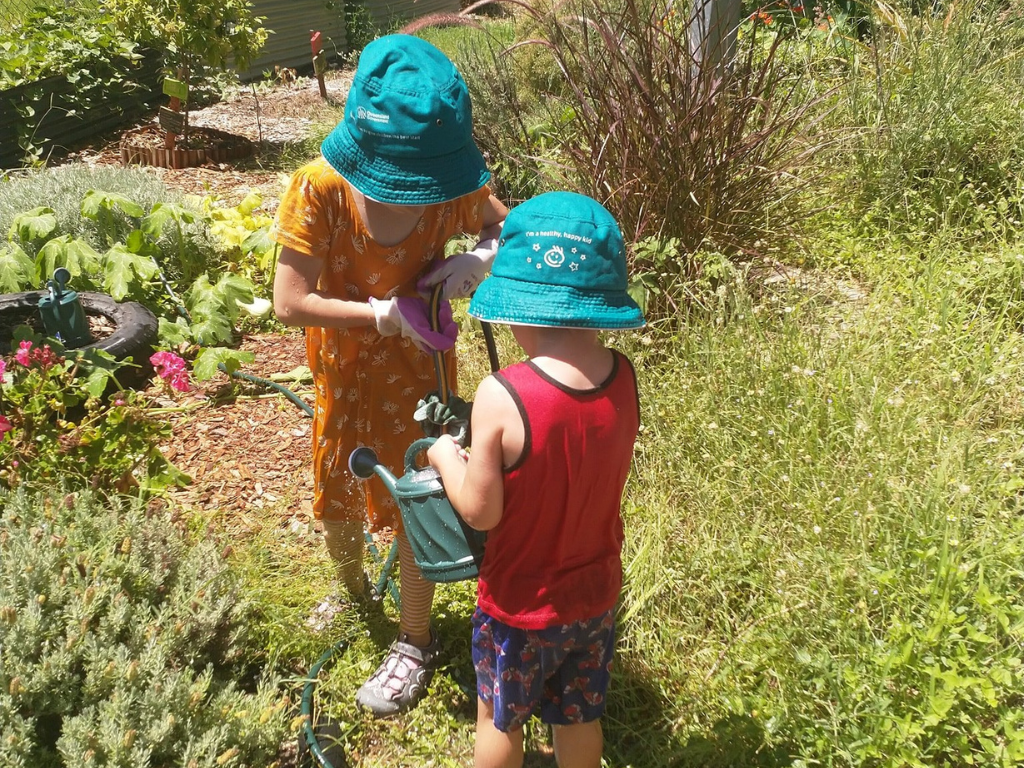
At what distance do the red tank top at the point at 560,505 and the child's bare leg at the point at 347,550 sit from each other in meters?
0.76

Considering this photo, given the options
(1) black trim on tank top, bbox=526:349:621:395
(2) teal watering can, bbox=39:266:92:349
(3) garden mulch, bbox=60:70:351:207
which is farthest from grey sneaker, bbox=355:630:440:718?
(3) garden mulch, bbox=60:70:351:207

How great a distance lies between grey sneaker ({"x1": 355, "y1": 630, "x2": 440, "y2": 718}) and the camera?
7.07ft

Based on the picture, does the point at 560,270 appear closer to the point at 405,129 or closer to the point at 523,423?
the point at 523,423

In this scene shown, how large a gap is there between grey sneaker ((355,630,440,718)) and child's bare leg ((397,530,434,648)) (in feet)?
0.10

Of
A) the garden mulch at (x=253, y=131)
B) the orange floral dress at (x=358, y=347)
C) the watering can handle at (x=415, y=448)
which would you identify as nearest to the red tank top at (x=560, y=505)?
the watering can handle at (x=415, y=448)

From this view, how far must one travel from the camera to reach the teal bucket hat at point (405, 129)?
1.57m

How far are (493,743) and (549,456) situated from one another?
0.71 m

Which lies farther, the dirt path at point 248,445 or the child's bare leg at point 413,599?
the dirt path at point 248,445

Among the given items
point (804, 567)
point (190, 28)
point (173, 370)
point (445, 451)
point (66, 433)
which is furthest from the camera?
point (190, 28)

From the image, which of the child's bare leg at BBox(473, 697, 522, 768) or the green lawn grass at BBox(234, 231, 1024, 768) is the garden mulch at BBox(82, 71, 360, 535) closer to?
the green lawn grass at BBox(234, 231, 1024, 768)

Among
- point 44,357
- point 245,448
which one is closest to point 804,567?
point 245,448

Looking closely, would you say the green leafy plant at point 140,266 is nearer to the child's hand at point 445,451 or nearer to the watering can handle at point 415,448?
the watering can handle at point 415,448

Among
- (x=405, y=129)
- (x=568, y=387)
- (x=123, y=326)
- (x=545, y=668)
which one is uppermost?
(x=405, y=129)

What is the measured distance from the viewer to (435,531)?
1580 mm
